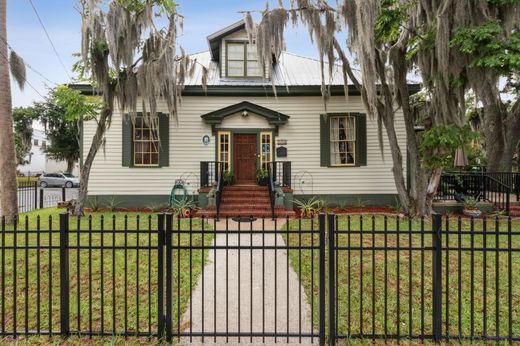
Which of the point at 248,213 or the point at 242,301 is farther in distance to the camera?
the point at 248,213

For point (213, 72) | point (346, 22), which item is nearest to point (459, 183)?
point (346, 22)

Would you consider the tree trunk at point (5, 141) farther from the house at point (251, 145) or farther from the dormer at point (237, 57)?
the dormer at point (237, 57)

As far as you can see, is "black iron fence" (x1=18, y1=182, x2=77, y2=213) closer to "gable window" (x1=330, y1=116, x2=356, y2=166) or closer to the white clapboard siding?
the white clapboard siding

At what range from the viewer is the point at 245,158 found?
39.5ft

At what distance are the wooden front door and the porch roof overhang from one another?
3.17 ft

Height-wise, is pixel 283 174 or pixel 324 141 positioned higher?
pixel 324 141

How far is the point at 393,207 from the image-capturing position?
11.5 meters

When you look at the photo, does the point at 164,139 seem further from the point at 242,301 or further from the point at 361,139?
the point at 242,301

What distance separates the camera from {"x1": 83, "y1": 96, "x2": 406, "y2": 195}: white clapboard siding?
11.6 m

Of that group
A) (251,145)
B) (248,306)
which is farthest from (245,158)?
(248,306)

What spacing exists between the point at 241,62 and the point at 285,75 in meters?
1.97

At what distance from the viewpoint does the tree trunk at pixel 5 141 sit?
8172 mm

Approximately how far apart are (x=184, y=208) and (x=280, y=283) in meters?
6.20

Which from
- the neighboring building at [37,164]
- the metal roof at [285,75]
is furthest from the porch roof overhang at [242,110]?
the neighboring building at [37,164]
